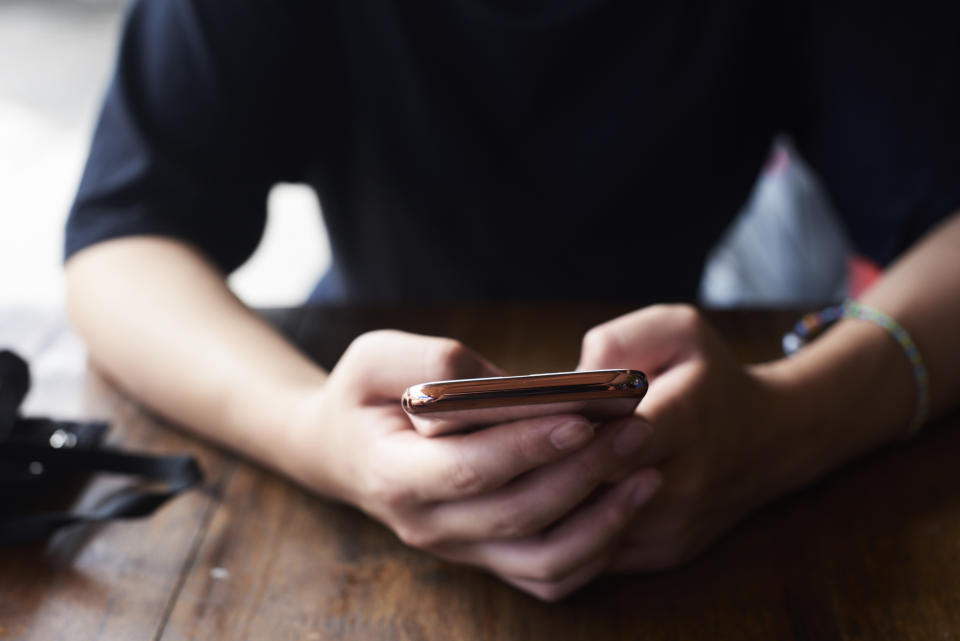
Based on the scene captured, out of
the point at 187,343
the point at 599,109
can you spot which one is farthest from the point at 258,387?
the point at 599,109

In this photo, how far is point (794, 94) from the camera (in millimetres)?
791

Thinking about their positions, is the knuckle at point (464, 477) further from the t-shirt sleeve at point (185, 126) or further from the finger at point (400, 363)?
the t-shirt sleeve at point (185, 126)

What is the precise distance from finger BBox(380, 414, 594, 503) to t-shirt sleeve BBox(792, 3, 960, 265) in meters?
0.47

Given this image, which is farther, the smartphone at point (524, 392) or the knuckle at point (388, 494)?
the knuckle at point (388, 494)

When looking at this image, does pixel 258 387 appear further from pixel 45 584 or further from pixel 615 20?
pixel 615 20

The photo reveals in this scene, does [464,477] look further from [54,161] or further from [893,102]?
[54,161]

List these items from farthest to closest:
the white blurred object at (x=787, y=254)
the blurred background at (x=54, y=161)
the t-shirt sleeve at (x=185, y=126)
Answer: the blurred background at (x=54, y=161)
the white blurred object at (x=787, y=254)
the t-shirt sleeve at (x=185, y=126)

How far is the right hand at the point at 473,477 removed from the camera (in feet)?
1.25

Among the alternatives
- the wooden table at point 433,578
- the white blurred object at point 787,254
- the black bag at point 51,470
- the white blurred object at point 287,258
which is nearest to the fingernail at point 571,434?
the wooden table at point 433,578

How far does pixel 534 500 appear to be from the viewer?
0.40 metres

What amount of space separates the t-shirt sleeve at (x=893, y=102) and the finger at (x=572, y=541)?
0.41 metres

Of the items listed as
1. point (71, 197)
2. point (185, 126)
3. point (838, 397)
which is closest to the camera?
point (838, 397)

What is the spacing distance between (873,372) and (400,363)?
0.31m

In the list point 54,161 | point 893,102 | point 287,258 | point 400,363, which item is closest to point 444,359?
point 400,363
